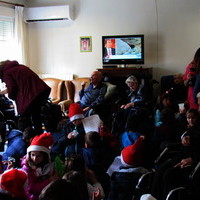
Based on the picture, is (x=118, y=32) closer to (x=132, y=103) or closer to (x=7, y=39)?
(x=132, y=103)

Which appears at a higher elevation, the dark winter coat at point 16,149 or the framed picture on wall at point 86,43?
the framed picture on wall at point 86,43

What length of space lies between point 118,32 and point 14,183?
4.22 metres

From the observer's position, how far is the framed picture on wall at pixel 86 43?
18.3 feet

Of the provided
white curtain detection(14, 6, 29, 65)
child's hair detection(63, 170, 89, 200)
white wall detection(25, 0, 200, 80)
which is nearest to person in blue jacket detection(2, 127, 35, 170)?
child's hair detection(63, 170, 89, 200)

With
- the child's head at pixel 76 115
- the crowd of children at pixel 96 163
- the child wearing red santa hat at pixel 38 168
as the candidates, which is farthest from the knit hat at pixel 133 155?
the child's head at pixel 76 115

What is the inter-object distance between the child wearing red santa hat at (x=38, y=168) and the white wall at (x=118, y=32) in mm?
3498

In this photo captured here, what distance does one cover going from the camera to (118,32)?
5.40 m

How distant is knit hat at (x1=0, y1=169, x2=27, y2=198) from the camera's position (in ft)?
5.26

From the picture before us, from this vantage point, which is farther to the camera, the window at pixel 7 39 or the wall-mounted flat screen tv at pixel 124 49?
the window at pixel 7 39

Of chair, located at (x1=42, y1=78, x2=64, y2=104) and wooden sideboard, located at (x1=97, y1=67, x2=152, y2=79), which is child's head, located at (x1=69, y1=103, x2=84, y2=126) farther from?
chair, located at (x1=42, y1=78, x2=64, y2=104)

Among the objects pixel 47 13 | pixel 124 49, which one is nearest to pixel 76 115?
pixel 124 49

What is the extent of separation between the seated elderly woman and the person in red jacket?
107 cm

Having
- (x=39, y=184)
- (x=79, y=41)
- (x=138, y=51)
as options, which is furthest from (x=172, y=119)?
(x=79, y=41)

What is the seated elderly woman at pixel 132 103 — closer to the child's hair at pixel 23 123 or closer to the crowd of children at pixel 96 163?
the crowd of children at pixel 96 163
